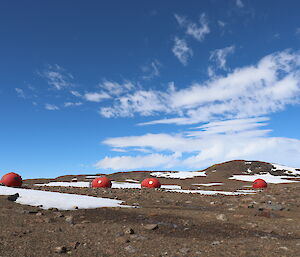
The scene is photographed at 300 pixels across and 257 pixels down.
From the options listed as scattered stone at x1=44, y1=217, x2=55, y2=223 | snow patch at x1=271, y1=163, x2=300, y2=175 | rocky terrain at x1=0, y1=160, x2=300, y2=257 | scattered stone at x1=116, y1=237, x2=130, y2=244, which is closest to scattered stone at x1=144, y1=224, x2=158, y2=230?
rocky terrain at x1=0, y1=160, x2=300, y2=257

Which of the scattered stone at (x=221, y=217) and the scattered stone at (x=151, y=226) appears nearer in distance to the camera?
the scattered stone at (x=151, y=226)

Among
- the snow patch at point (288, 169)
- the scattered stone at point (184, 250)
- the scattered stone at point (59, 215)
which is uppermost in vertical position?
the snow patch at point (288, 169)

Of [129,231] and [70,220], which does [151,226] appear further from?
[70,220]

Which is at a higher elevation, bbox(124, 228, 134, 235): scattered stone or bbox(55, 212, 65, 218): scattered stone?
bbox(55, 212, 65, 218): scattered stone

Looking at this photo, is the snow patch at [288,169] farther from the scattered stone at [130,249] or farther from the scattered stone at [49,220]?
the scattered stone at [130,249]

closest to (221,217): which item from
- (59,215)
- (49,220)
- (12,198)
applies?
(59,215)

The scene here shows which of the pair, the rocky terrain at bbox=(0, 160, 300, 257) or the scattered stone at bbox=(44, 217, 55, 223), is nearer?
the rocky terrain at bbox=(0, 160, 300, 257)

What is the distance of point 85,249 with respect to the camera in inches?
373

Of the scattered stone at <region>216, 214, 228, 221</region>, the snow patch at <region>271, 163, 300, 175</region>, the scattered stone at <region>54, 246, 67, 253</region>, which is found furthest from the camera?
the snow patch at <region>271, 163, 300, 175</region>

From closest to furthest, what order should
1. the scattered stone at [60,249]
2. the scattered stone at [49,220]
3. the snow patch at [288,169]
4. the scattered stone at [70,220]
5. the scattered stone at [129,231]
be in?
the scattered stone at [60,249], the scattered stone at [129,231], the scattered stone at [49,220], the scattered stone at [70,220], the snow patch at [288,169]

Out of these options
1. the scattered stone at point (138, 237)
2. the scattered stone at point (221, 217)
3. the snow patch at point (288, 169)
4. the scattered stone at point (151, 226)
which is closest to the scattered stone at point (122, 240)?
the scattered stone at point (138, 237)

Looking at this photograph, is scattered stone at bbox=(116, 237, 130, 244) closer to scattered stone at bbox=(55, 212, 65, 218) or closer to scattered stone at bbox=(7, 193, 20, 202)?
scattered stone at bbox=(55, 212, 65, 218)

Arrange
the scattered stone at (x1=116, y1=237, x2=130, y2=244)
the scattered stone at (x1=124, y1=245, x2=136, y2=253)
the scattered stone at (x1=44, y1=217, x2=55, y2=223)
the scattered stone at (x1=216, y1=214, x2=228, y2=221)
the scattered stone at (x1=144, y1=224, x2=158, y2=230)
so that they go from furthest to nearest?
the scattered stone at (x1=216, y1=214, x2=228, y2=221), the scattered stone at (x1=44, y1=217, x2=55, y2=223), the scattered stone at (x1=144, y1=224, x2=158, y2=230), the scattered stone at (x1=116, y1=237, x2=130, y2=244), the scattered stone at (x1=124, y1=245, x2=136, y2=253)

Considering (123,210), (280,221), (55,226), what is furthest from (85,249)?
(280,221)
